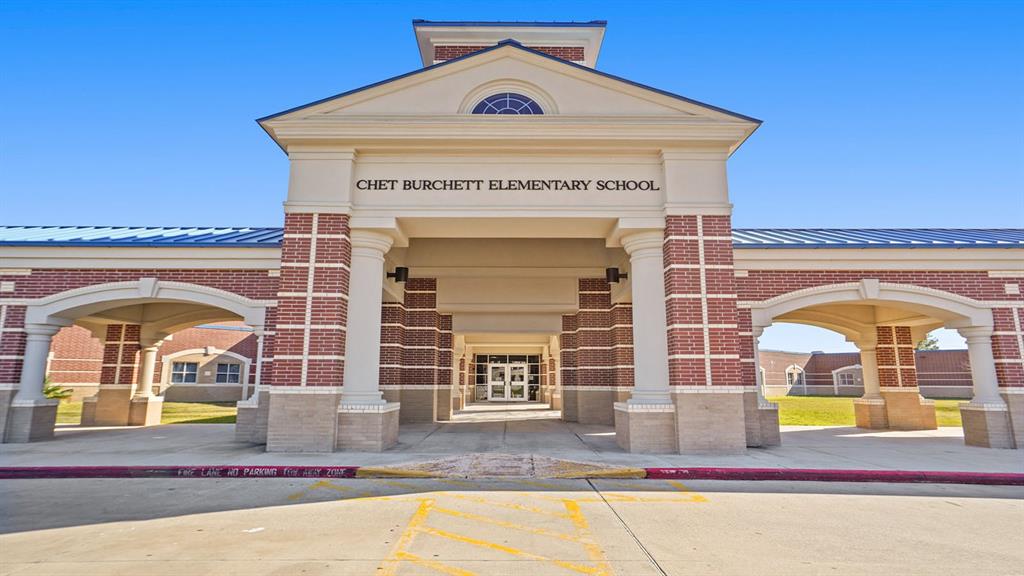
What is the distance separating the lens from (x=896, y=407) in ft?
57.4

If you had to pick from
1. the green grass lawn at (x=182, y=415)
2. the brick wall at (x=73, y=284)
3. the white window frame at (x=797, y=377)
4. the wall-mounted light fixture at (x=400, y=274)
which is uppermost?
the wall-mounted light fixture at (x=400, y=274)

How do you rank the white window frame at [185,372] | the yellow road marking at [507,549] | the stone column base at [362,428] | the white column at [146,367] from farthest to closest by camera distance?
the white window frame at [185,372], the white column at [146,367], the stone column base at [362,428], the yellow road marking at [507,549]

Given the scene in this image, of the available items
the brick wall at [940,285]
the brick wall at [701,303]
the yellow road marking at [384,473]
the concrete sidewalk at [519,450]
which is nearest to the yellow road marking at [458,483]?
the yellow road marking at [384,473]

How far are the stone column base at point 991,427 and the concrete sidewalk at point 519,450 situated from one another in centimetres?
46

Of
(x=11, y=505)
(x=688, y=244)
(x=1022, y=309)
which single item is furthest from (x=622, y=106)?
(x=11, y=505)

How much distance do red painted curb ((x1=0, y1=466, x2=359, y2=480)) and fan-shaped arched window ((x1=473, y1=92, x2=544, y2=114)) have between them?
26.9ft

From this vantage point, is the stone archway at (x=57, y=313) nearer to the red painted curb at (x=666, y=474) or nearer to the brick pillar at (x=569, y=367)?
the red painted curb at (x=666, y=474)

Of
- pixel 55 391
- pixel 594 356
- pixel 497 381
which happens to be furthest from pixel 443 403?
pixel 55 391

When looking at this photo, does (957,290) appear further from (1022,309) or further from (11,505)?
(11,505)

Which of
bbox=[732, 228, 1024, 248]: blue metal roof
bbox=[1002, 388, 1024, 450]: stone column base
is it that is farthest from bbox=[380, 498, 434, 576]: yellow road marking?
bbox=[1002, 388, 1024, 450]: stone column base

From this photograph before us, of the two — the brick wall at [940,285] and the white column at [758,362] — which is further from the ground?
the brick wall at [940,285]

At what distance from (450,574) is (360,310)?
8122 mm

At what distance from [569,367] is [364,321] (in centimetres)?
987

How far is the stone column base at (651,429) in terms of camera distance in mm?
11211
